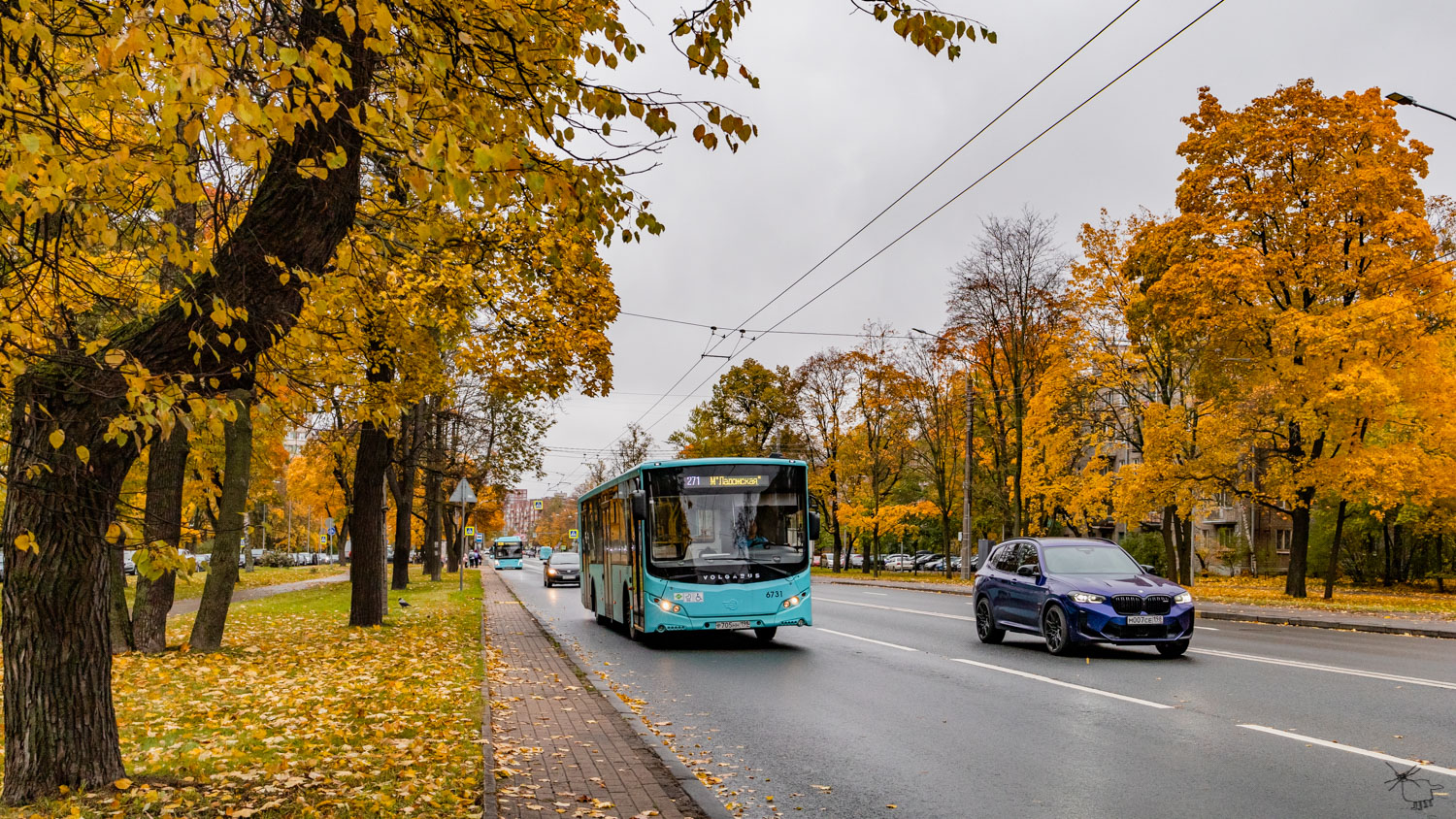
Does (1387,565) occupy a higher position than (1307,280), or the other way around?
(1307,280)

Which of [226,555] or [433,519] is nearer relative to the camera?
[226,555]

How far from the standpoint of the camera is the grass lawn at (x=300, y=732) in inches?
238

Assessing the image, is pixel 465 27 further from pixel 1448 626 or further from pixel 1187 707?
pixel 1448 626

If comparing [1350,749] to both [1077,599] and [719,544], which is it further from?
[719,544]

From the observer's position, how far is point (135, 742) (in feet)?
26.1

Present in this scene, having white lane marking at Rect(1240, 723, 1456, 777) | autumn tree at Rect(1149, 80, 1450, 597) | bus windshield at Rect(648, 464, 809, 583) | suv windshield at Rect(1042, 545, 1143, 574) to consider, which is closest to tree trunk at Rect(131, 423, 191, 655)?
bus windshield at Rect(648, 464, 809, 583)

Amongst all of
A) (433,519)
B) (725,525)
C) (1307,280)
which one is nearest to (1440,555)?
(1307,280)

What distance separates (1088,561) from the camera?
15.8m

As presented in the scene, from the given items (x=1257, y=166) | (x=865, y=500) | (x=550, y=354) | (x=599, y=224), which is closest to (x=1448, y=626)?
(x=1257, y=166)

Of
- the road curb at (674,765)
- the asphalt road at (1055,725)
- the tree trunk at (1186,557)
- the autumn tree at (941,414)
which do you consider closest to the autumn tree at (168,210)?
the road curb at (674,765)

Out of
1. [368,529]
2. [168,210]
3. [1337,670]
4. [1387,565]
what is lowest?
[1387,565]

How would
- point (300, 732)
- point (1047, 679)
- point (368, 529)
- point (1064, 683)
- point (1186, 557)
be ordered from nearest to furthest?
1. point (300, 732)
2. point (1064, 683)
3. point (1047, 679)
4. point (368, 529)
5. point (1186, 557)

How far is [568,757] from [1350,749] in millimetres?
5697

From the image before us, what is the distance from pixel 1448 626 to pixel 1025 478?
925 inches
